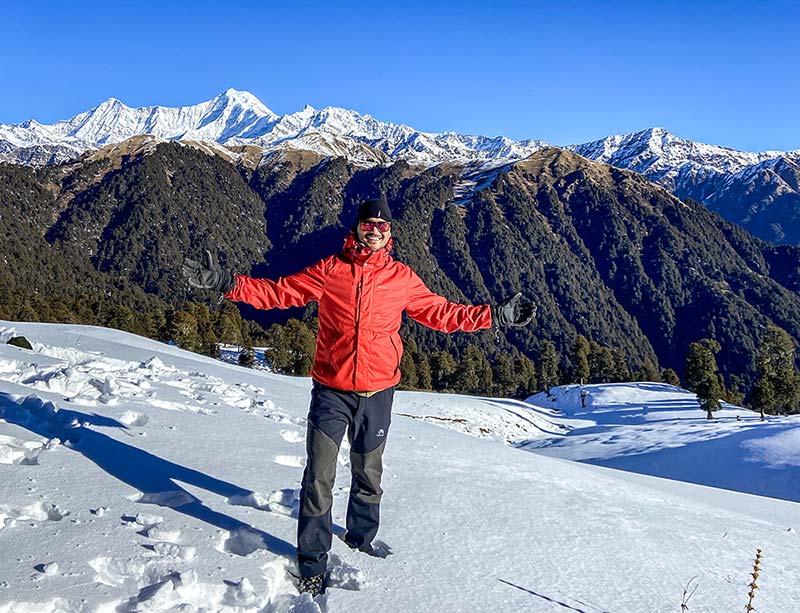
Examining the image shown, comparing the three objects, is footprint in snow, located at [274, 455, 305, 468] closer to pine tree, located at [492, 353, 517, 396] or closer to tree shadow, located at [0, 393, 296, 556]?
tree shadow, located at [0, 393, 296, 556]

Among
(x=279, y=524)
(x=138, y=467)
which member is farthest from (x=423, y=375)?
(x=279, y=524)

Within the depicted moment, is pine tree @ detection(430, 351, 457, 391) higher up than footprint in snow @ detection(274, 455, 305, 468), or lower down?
lower down

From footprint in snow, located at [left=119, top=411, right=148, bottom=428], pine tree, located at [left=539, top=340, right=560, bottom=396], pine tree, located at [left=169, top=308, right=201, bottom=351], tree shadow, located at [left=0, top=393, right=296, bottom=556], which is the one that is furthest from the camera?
pine tree, located at [left=539, top=340, right=560, bottom=396]

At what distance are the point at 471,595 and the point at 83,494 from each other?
308 cm

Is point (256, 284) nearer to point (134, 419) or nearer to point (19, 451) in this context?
point (19, 451)

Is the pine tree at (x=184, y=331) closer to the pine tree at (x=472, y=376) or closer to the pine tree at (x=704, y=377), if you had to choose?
the pine tree at (x=472, y=376)

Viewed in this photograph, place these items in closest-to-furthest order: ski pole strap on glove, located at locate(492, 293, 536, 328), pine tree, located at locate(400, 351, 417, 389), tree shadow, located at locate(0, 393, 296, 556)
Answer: tree shadow, located at locate(0, 393, 296, 556), ski pole strap on glove, located at locate(492, 293, 536, 328), pine tree, located at locate(400, 351, 417, 389)

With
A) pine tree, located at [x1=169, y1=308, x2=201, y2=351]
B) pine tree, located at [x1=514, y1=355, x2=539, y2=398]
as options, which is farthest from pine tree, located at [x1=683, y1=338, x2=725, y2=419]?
pine tree, located at [x1=169, y1=308, x2=201, y2=351]

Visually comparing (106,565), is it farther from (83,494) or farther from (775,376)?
(775,376)

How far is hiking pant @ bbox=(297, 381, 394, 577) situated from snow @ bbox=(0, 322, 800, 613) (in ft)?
0.84

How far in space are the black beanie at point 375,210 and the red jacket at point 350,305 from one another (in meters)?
0.20

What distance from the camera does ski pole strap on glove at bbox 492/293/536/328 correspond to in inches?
208

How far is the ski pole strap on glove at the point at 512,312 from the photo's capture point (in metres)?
5.29

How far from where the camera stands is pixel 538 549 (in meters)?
4.69
